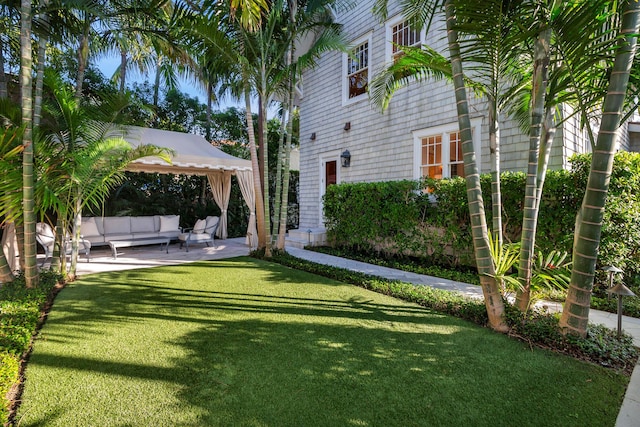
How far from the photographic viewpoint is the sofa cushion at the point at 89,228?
25.8 feet

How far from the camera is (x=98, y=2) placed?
5340 millimetres

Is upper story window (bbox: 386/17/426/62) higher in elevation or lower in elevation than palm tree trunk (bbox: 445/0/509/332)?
higher

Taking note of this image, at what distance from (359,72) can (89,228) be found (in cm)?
857

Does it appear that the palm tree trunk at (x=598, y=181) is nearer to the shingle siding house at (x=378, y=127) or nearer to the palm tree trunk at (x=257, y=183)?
the shingle siding house at (x=378, y=127)

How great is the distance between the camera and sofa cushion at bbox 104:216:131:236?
8.59 m

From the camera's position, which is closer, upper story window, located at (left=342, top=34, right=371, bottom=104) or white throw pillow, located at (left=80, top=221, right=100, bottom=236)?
white throw pillow, located at (left=80, top=221, right=100, bottom=236)

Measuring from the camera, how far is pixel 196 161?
8.80 metres

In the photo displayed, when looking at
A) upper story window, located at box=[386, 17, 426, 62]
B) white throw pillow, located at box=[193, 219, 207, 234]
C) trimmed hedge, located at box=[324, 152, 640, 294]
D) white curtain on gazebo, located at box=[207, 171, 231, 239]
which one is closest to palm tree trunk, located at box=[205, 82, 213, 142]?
white curtain on gazebo, located at box=[207, 171, 231, 239]

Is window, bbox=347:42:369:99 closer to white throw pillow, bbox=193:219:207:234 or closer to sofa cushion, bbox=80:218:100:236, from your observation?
white throw pillow, bbox=193:219:207:234

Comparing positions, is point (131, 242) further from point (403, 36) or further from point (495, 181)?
point (403, 36)

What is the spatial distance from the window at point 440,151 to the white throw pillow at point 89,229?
8.18 meters

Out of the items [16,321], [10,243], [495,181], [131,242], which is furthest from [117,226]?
[495,181]

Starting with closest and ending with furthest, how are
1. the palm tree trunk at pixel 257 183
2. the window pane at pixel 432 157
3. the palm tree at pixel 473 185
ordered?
1. the palm tree at pixel 473 185
2. the palm tree trunk at pixel 257 183
3. the window pane at pixel 432 157

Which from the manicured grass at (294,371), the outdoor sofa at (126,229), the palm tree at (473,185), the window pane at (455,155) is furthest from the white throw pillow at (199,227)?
the palm tree at (473,185)
